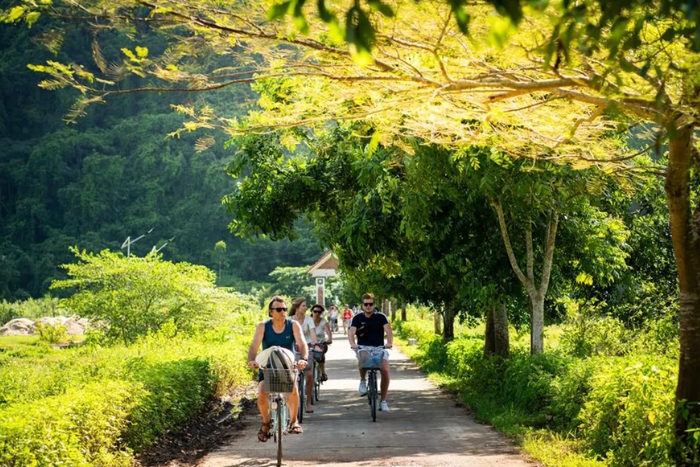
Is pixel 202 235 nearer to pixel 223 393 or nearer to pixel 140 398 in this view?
pixel 223 393

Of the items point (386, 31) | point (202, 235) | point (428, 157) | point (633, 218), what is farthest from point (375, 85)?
point (202, 235)

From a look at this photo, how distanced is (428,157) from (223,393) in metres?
8.57

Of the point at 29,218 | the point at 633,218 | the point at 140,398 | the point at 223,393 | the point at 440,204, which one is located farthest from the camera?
the point at 29,218

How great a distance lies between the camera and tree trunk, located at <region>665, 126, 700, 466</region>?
25.2 ft

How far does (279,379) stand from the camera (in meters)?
10.2

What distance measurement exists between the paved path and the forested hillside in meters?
98.3

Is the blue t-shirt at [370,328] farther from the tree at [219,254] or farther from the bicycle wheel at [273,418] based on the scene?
the tree at [219,254]

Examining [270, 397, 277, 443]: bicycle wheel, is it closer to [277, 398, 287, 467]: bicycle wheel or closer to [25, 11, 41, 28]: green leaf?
[277, 398, 287, 467]: bicycle wheel

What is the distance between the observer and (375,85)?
6980 millimetres

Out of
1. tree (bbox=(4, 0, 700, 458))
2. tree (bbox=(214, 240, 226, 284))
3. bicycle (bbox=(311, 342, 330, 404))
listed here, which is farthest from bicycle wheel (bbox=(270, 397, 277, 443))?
tree (bbox=(214, 240, 226, 284))

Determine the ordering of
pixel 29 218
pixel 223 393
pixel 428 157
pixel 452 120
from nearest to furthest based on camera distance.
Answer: pixel 452 120, pixel 428 157, pixel 223 393, pixel 29 218

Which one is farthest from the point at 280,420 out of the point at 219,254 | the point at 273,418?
the point at 219,254

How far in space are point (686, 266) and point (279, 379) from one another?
445 centimetres

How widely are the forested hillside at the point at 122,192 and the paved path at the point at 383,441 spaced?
98339mm
